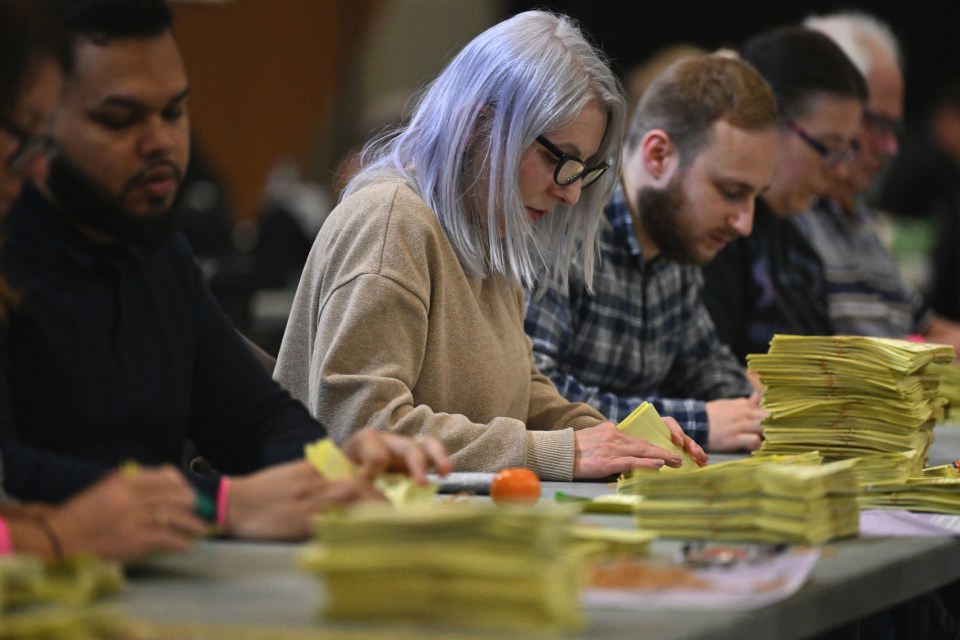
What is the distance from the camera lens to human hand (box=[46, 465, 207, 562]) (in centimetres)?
143

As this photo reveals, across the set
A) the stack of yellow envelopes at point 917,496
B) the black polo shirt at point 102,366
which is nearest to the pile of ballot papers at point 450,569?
the black polo shirt at point 102,366

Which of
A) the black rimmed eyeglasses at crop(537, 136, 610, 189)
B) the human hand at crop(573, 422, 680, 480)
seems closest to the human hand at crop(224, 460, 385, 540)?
the human hand at crop(573, 422, 680, 480)

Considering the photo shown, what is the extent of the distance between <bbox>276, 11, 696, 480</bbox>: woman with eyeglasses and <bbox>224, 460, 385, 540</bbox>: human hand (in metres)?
0.51

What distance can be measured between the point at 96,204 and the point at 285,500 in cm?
45

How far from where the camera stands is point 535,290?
9.41 feet

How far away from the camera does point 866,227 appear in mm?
4613

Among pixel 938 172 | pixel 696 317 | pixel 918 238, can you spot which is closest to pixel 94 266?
pixel 696 317

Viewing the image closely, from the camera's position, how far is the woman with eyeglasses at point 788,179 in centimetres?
373

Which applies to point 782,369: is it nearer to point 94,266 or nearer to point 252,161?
point 94,266

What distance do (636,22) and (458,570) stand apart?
1036 centimetres

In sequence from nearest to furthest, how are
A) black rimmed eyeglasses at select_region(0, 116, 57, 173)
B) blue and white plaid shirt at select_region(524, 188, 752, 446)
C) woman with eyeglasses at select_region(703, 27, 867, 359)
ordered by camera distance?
black rimmed eyeglasses at select_region(0, 116, 57, 173), blue and white plaid shirt at select_region(524, 188, 752, 446), woman with eyeglasses at select_region(703, 27, 867, 359)

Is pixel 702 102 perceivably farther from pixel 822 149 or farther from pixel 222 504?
pixel 222 504

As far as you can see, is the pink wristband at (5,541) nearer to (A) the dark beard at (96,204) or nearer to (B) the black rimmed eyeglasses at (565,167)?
(A) the dark beard at (96,204)

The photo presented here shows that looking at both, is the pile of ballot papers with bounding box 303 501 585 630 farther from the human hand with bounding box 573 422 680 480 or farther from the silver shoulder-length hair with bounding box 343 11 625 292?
the silver shoulder-length hair with bounding box 343 11 625 292
